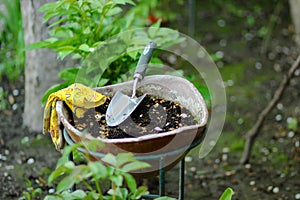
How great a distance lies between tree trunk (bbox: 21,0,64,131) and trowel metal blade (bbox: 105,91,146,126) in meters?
1.16

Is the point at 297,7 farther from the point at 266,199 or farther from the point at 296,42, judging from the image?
the point at 266,199

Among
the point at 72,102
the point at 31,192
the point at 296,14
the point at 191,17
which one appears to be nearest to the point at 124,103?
the point at 72,102

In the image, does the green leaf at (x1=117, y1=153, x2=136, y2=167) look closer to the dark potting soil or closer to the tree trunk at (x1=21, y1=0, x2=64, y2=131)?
the dark potting soil

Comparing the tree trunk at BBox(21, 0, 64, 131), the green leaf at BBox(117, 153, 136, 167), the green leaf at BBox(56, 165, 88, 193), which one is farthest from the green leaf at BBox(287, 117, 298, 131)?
the green leaf at BBox(56, 165, 88, 193)

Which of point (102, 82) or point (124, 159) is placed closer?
point (124, 159)

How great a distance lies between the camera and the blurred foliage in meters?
3.59

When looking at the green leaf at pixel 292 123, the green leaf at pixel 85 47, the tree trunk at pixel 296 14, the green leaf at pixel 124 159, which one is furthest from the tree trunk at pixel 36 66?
the tree trunk at pixel 296 14

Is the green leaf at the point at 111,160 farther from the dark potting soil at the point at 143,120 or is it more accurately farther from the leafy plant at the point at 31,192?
the leafy plant at the point at 31,192

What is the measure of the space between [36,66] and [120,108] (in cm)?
131

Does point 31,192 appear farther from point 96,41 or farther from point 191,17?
point 191,17

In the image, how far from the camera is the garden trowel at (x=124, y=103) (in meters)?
2.03

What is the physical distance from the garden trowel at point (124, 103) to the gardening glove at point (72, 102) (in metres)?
0.07

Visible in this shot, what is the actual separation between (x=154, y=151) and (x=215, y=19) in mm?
3073

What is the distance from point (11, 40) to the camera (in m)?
3.71
